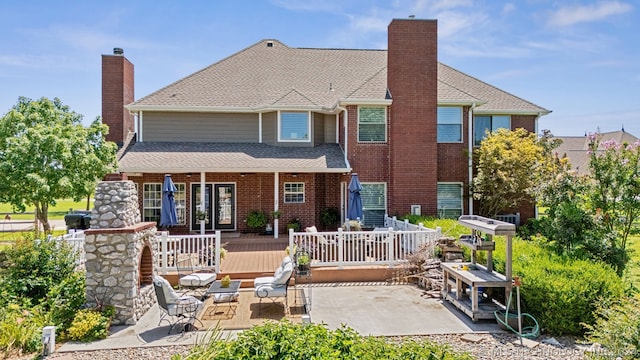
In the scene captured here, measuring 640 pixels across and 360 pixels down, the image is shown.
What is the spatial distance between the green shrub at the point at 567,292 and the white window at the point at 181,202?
13658 mm

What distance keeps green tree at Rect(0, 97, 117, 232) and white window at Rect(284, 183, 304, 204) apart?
746 cm

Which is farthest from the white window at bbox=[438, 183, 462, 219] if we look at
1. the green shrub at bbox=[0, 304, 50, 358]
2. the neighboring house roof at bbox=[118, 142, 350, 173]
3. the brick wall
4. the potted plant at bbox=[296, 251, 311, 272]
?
the green shrub at bbox=[0, 304, 50, 358]

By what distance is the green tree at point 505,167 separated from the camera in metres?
14.9

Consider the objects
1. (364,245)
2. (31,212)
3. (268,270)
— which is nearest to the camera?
(268,270)

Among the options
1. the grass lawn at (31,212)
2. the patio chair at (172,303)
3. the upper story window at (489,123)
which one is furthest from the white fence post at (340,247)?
the grass lawn at (31,212)

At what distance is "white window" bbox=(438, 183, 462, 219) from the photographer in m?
16.2

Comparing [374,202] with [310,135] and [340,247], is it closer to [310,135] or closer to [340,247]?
[310,135]

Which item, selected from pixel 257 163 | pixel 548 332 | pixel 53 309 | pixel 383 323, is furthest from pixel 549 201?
pixel 53 309

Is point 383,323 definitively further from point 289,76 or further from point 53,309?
point 289,76

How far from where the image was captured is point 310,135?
680 inches

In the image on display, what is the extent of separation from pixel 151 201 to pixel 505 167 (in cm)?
1529

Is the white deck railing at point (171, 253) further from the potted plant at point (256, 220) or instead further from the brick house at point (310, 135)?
the potted plant at point (256, 220)

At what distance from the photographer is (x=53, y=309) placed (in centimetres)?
750

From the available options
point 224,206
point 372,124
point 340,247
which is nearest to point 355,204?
point 340,247
